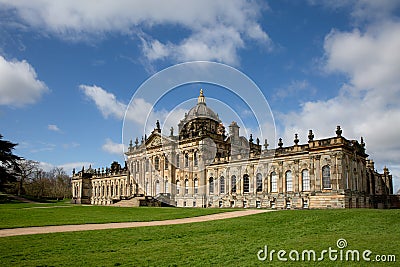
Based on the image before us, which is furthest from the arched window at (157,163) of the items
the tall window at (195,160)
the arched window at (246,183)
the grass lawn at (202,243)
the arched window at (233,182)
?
the grass lawn at (202,243)

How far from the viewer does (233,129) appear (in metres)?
60.0

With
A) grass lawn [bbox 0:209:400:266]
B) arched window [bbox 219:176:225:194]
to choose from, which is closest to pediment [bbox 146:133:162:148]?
arched window [bbox 219:176:225:194]

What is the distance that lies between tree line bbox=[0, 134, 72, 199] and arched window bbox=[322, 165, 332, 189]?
166 feet

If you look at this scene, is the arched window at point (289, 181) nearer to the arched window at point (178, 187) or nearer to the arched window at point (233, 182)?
the arched window at point (233, 182)

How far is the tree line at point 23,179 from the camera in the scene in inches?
2351

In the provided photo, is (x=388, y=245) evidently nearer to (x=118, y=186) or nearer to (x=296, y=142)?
(x=296, y=142)

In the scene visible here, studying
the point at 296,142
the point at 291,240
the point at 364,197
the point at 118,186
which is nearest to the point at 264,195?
the point at 296,142

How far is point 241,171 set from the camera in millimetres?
47719

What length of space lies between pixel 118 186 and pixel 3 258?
67.3 metres

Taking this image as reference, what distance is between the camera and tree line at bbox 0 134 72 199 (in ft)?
196

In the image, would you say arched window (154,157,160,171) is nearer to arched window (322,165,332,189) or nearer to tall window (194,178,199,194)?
tall window (194,178,199,194)

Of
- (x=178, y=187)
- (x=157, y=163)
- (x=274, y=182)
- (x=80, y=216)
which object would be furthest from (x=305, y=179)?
(x=157, y=163)

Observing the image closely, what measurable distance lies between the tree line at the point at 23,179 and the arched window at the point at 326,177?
50549 mm

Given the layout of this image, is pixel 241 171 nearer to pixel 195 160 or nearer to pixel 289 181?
pixel 289 181
